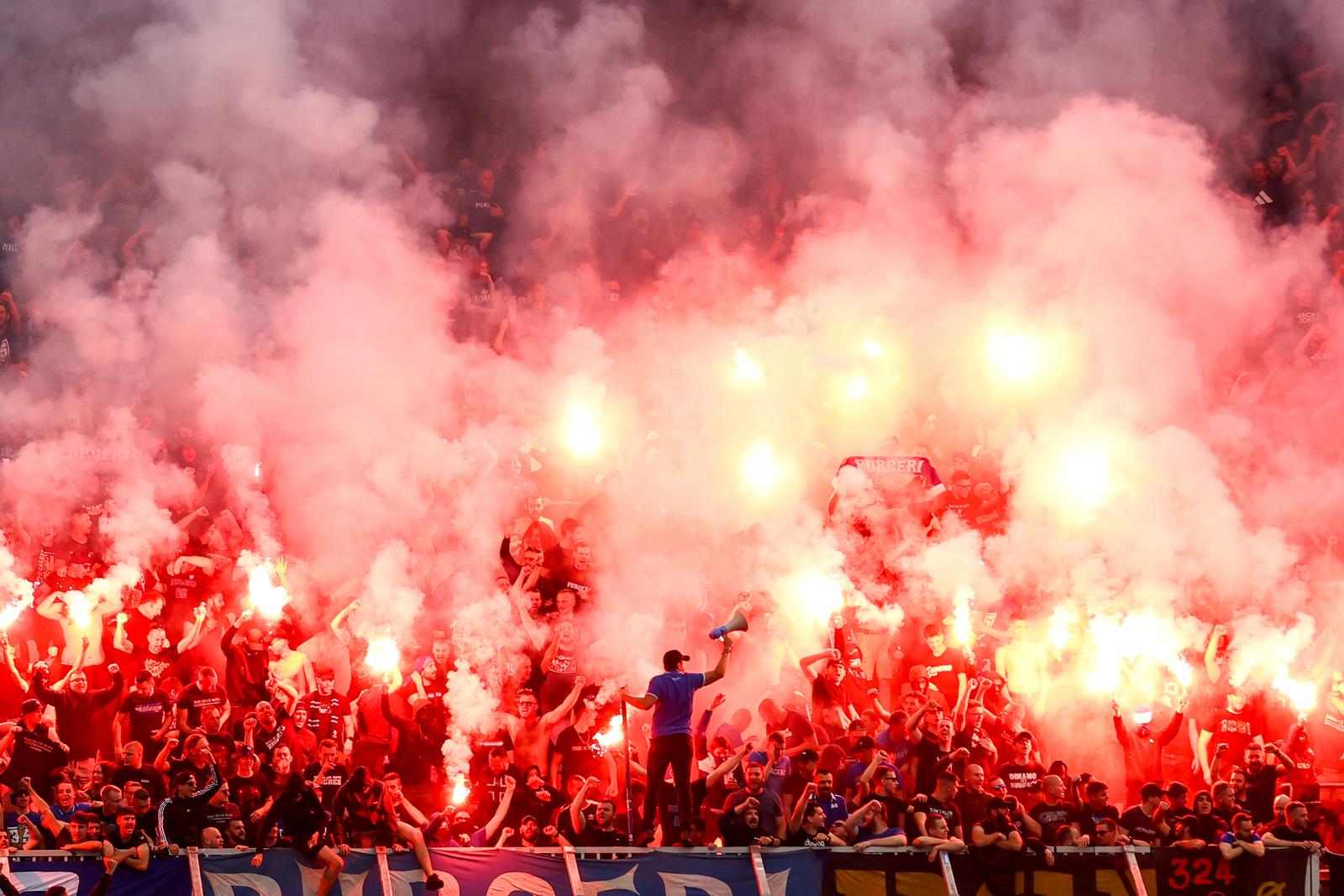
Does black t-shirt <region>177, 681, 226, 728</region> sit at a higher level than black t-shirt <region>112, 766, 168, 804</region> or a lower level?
higher

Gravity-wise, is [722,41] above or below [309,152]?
above

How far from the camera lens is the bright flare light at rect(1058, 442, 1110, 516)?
1178 cm

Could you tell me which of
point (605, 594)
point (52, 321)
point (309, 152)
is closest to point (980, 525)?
point (605, 594)

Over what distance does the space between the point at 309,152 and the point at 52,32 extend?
9.41ft

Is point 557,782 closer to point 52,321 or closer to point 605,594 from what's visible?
point 605,594

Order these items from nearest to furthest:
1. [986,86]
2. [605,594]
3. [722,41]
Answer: [605,594]
[986,86]
[722,41]

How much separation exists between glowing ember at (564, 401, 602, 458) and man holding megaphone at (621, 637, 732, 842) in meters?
5.11

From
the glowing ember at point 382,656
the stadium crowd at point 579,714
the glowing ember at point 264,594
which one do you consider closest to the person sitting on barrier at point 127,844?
the stadium crowd at point 579,714

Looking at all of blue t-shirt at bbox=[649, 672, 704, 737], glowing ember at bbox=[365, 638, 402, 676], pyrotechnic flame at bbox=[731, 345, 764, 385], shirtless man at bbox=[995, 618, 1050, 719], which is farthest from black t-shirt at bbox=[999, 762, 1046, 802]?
pyrotechnic flame at bbox=[731, 345, 764, 385]

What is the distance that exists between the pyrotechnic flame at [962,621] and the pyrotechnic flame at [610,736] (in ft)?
9.66

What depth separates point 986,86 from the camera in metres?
14.3

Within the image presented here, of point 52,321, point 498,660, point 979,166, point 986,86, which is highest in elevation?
point 986,86

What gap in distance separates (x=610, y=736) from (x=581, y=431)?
445cm

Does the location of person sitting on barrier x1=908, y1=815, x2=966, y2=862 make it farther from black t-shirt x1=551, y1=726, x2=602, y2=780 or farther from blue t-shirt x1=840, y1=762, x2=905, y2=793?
black t-shirt x1=551, y1=726, x2=602, y2=780
